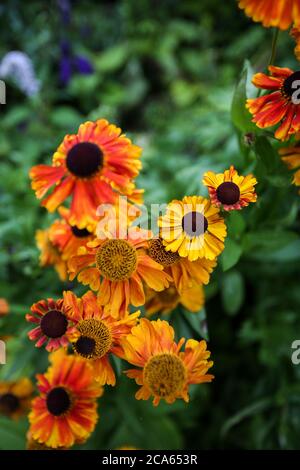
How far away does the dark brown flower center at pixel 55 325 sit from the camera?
0.74m

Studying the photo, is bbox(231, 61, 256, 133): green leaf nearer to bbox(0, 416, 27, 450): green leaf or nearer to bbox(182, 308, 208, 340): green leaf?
bbox(182, 308, 208, 340): green leaf

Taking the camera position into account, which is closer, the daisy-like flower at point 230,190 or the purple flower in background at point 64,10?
the daisy-like flower at point 230,190

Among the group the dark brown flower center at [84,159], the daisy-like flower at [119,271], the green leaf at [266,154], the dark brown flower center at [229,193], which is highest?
the green leaf at [266,154]

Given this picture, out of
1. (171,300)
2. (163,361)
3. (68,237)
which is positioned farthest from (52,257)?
(163,361)

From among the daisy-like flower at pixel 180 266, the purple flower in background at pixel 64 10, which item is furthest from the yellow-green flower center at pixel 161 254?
the purple flower in background at pixel 64 10

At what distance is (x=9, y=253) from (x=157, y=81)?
6.04 feet

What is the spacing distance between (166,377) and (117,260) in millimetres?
179

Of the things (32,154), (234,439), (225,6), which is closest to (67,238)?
(234,439)

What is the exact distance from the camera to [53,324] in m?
0.74

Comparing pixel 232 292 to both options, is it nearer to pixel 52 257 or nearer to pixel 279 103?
pixel 52 257

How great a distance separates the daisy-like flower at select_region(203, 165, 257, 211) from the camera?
0.72m

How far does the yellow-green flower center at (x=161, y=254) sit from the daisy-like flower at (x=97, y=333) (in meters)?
0.09

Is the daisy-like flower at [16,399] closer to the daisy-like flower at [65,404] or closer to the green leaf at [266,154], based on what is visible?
the daisy-like flower at [65,404]

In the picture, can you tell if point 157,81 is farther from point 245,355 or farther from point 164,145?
point 245,355
